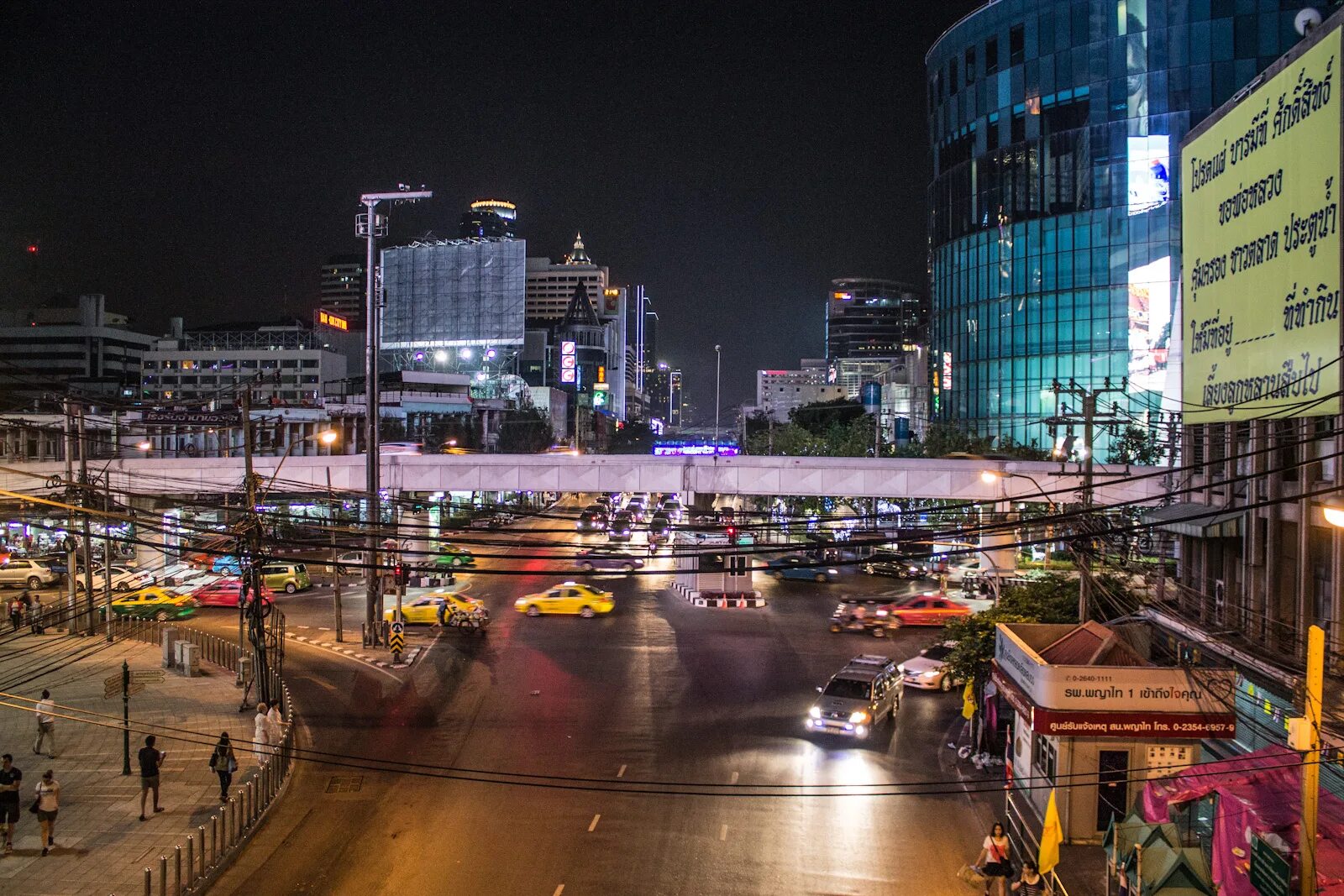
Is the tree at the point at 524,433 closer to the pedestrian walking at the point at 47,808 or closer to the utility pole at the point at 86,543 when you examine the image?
the utility pole at the point at 86,543

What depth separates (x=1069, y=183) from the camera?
65.8 metres

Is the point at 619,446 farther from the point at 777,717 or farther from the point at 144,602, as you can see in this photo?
the point at 777,717

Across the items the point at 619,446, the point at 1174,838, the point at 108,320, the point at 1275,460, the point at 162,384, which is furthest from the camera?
the point at 619,446

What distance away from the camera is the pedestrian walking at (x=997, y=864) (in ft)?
41.6

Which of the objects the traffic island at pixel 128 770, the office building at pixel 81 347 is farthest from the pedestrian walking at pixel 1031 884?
the office building at pixel 81 347

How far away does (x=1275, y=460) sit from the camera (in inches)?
574

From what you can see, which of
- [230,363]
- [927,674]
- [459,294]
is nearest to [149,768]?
[927,674]

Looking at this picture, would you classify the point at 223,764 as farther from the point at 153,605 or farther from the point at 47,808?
the point at 153,605

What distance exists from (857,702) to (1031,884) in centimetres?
760

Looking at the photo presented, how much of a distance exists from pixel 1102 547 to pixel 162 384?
106475 mm

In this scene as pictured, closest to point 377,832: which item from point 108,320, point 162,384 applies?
point 162,384

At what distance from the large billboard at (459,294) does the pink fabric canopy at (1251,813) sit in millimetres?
95718

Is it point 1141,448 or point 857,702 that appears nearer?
point 857,702

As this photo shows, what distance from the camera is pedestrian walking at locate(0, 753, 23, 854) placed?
13.8m
